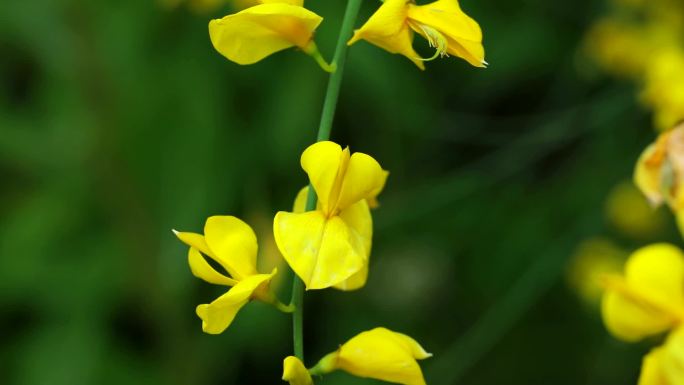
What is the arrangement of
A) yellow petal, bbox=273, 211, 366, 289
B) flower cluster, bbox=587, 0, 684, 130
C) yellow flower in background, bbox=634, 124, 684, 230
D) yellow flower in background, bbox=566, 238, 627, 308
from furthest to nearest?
yellow flower in background, bbox=566, 238, 627, 308 → flower cluster, bbox=587, 0, 684, 130 → yellow flower in background, bbox=634, 124, 684, 230 → yellow petal, bbox=273, 211, 366, 289

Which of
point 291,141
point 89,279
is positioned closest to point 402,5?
point 291,141

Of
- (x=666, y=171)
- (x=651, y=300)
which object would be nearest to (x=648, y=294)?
(x=651, y=300)

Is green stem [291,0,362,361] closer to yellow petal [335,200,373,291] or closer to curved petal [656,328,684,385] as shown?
yellow petal [335,200,373,291]

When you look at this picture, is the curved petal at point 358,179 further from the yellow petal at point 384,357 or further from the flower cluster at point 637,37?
the flower cluster at point 637,37

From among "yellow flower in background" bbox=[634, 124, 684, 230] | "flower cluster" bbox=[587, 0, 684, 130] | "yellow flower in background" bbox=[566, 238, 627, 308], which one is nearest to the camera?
"yellow flower in background" bbox=[634, 124, 684, 230]

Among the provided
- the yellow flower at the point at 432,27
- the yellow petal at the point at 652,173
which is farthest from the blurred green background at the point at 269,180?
the yellow flower at the point at 432,27

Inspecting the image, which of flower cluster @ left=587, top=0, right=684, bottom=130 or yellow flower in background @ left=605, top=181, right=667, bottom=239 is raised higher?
flower cluster @ left=587, top=0, right=684, bottom=130

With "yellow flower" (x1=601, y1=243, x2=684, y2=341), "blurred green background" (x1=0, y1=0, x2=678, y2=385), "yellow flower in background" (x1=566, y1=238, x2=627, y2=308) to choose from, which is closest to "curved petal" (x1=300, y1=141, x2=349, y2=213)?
"yellow flower" (x1=601, y1=243, x2=684, y2=341)
